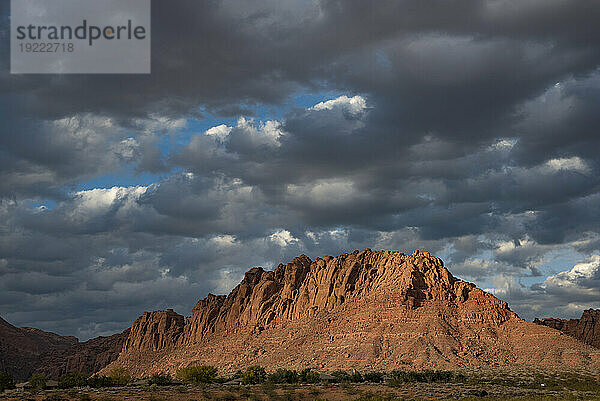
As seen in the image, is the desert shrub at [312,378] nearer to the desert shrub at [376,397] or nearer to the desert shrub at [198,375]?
the desert shrub at [198,375]

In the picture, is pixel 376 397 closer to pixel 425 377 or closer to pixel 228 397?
pixel 228 397

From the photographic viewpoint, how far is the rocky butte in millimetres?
139500

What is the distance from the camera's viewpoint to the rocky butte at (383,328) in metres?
140

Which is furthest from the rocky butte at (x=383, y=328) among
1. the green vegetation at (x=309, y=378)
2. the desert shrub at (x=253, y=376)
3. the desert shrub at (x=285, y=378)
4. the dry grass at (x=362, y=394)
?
the dry grass at (x=362, y=394)

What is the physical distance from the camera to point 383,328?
500 ft

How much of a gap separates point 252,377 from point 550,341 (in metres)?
75.0

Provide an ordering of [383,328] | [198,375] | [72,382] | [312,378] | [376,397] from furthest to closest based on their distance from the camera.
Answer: [383,328]
[72,382]
[198,375]
[312,378]
[376,397]

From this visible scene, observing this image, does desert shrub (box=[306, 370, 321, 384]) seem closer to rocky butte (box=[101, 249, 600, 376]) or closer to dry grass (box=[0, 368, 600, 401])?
dry grass (box=[0, 368, 600, 401])

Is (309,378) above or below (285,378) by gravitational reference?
below

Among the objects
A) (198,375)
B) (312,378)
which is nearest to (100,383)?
(198,375)

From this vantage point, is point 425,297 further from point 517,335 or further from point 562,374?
point 562,374

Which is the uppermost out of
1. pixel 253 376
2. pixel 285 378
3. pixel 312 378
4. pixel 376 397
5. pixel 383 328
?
pixel 383 328

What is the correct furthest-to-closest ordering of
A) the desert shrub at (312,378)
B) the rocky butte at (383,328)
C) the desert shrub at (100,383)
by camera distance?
the rocky butte at (383,328) → the desert shrub at (100,383) → the desert shrub at (312,378)

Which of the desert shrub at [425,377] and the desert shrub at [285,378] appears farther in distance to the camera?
the desert shrub at [285,378]
